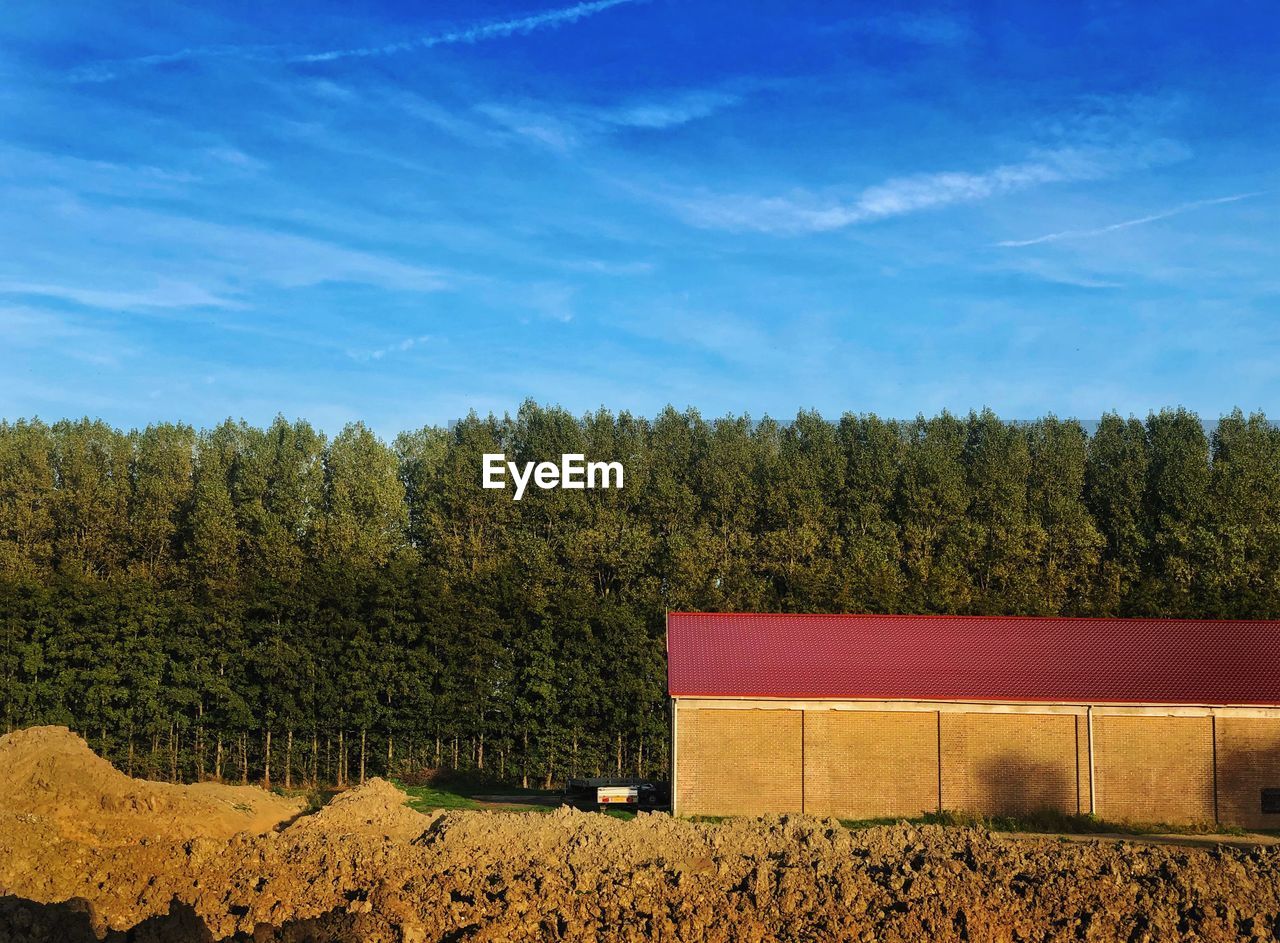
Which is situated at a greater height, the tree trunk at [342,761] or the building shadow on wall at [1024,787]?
the building shadow on wall at [1024,787]

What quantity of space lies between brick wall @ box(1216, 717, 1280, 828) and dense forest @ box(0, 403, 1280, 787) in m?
19.1

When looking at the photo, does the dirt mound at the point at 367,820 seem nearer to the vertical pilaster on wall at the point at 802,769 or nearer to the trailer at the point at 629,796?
the trailer at the point at 629,796

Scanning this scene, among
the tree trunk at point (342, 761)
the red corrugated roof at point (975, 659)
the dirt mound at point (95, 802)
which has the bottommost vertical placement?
the tree trunk at point (342, 761)

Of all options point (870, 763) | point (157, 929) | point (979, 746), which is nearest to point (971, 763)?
point (979, 746)

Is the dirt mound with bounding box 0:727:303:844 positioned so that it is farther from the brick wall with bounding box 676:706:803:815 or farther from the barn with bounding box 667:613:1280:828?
the barn with bounding box 667:613:1280:828

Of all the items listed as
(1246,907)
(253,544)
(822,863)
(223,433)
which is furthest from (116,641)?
(1246,907)

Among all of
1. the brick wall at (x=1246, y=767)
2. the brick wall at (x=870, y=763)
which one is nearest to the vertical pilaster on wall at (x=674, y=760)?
the brick wall at (x=870, y=763)

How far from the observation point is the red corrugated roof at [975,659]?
1246 inches

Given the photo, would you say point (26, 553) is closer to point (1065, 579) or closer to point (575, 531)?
point (575, 531)

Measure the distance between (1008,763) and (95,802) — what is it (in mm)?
21978

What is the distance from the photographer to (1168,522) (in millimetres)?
55375

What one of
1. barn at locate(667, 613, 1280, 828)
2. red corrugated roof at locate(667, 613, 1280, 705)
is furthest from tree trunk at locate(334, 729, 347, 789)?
barn at locate(667, 613, 1280, 828)

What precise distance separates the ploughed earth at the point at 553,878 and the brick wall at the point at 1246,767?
311 inches

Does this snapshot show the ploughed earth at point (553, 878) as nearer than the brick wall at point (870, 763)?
Yes
